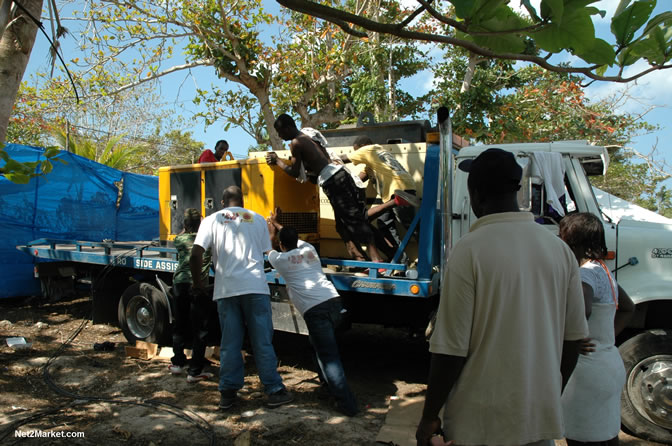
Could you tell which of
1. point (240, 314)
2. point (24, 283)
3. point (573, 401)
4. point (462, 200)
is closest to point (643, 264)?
point (462, 200)

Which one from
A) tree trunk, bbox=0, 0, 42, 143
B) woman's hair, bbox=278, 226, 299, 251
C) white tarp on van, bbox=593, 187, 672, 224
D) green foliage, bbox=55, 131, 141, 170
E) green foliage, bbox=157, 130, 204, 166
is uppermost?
green foliage, bbox=157, 130, 204, 166

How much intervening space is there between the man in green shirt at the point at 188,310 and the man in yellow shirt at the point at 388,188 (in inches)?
71.9

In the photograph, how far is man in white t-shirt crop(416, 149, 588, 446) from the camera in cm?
161

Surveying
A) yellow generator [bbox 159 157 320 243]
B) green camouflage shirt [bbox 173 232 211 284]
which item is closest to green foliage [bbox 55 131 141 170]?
yellow generator [bbox 159 157 320 243]

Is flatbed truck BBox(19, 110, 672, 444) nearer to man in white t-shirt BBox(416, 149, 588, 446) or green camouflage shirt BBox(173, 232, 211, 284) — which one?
green camouflage shirt BBox(173, 232, 211, 284)

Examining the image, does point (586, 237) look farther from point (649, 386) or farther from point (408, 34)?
point (649, 386)

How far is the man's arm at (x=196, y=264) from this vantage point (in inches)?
166

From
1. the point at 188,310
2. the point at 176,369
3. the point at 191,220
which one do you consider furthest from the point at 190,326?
the point at 191,220

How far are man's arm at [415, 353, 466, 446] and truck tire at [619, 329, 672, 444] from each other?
9.38ft

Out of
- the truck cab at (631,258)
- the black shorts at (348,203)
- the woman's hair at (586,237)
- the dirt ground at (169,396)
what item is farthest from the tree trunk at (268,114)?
the woman's hair at (586,237)

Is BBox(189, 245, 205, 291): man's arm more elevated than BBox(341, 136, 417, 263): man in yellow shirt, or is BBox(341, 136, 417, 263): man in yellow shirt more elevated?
BBox(341, 136, 417, 263): man in yellow shirt

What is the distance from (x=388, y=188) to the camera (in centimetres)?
488

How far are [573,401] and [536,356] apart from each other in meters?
1.02

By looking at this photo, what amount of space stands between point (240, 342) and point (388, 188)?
2.06 metres
